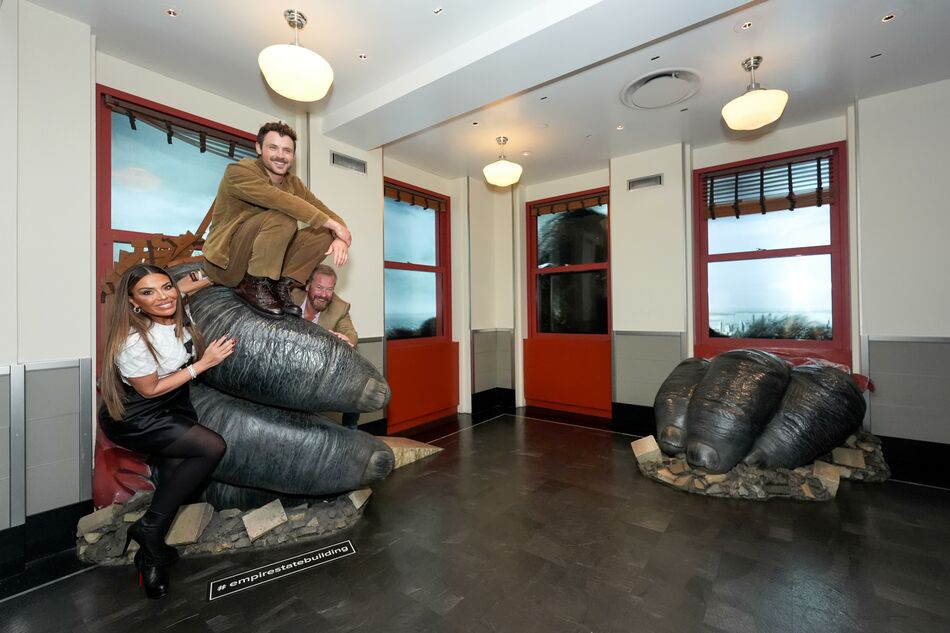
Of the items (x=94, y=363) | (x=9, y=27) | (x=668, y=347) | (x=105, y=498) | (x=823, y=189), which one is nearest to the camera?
(x=9, y=27)

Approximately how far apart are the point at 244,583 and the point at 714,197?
16.9ft

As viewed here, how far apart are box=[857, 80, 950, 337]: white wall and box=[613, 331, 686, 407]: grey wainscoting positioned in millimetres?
1551

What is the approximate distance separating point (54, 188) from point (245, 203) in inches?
45.0

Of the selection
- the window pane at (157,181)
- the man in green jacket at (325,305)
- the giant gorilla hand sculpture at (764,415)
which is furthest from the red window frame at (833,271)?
the window pane at (157,181)

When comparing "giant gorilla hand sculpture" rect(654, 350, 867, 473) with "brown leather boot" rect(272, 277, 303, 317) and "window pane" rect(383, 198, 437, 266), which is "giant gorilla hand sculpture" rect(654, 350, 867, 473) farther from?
"window pane" rect(383, 198, 437, 266)

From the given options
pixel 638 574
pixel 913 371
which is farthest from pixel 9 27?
pixel 913 371

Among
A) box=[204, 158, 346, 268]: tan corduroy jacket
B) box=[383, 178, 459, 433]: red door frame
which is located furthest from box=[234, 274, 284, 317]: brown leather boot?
box=[383, 178, 459, 433]: red door frame

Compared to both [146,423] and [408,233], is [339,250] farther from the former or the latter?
[408,233]

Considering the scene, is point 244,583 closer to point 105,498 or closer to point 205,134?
point 105,498

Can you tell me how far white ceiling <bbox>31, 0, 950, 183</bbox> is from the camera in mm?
2395

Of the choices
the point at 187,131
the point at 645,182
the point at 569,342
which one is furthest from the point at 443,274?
the point at 187,131

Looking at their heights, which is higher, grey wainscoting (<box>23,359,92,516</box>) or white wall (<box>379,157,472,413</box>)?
white wall (<box>379,157,472,413</box>)

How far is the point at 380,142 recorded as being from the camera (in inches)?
155

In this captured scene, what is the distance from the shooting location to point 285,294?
235 centimetres
